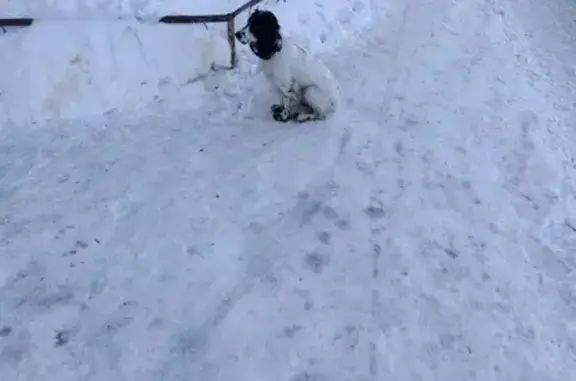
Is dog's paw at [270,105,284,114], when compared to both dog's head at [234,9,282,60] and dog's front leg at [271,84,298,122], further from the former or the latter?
dog's head at [234,9,282,60]

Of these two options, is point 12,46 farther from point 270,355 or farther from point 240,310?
point 270,355

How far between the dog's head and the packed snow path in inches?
26.1

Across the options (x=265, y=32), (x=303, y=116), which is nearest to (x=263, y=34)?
(x=265, y=32)

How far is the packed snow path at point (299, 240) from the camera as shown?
12.2 feet

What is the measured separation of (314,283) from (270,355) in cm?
61

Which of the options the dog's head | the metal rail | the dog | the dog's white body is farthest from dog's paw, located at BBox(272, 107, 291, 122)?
the metal rail

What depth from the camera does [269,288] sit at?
4.11 m

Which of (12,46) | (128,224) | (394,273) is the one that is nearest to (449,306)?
(394,273)

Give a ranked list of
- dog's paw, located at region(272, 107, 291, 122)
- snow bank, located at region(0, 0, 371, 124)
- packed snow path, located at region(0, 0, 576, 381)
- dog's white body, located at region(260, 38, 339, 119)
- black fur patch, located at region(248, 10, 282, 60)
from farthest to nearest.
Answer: dog's paw, located at region(272, 107, 291, 122), snow bank, located at region(0, 0, 371, 124), dog's white body, located at region(260, 38, 339, 119), black fur patch, located at region(248, 10, 282, 60), packed snow path, located at region(0, 0, 576, 381)

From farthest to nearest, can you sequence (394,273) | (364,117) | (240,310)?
(364,117) → (394,273) → (240,310)

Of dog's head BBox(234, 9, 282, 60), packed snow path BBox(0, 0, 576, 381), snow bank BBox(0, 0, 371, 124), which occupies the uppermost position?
dog's head BBox(234, 9, 282, 60)

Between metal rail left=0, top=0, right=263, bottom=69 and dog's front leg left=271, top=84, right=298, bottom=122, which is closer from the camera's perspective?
dog's front leg left=271, top=84, right=298, bottom=122

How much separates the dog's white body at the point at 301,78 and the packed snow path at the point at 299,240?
233mm

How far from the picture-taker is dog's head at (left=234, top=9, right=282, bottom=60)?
198 inches
